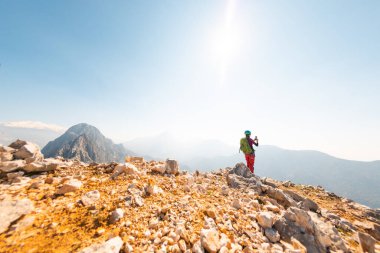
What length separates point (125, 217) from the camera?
17.9ft

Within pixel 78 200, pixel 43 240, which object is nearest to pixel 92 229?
pixel 43 240

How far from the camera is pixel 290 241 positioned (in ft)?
21.4

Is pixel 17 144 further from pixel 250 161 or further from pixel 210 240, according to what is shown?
pixel 250 161

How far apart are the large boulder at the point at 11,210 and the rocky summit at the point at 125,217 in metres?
0.02

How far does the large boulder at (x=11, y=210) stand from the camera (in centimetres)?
476

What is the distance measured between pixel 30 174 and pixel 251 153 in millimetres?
16410

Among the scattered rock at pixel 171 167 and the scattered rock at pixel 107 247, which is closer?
the scattered rock at pixel 107 247

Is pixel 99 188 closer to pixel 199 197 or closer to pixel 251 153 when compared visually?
pixel 199 197

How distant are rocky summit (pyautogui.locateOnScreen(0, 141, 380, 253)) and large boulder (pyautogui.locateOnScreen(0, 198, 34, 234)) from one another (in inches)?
0.8

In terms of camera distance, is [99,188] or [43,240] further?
[99,188]

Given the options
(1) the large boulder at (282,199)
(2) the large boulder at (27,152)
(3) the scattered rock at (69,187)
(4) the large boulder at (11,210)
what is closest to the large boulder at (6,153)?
(2) the large boulder at (27,152)

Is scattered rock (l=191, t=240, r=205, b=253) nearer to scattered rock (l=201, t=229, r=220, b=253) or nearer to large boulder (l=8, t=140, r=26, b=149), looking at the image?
scattered rock (l=201, t=229, r=220, b=253)

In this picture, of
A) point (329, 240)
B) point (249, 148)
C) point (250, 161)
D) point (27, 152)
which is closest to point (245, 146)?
point (249, 148)

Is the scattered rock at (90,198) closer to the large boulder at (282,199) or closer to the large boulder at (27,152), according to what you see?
the large boulder at (27,152)
